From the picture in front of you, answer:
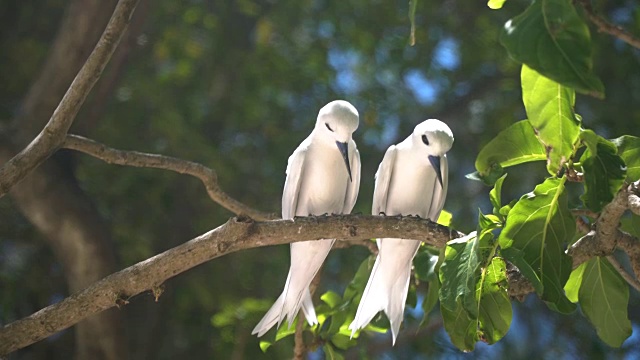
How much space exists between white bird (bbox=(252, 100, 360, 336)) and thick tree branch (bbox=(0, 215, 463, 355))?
0.50m

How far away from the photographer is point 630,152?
1.71 meters

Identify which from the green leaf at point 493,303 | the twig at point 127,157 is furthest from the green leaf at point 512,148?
the twig at point 127,157

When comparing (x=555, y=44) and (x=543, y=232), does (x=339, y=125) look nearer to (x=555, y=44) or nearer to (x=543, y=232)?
(x=543, y=232)

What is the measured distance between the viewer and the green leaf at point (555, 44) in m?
1.21

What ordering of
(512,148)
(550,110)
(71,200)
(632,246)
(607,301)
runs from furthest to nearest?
(71,200), (607,301), (632,246), (512,148), (550,110)

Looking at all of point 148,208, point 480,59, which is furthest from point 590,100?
point 148,208

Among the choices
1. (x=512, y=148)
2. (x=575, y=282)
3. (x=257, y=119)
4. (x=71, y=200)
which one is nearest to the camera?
(x=512, y=148)

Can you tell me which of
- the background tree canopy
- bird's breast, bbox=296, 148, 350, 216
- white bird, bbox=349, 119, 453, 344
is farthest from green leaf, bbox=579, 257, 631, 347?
the background tree canopy

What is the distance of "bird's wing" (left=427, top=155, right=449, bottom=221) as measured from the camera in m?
2.57

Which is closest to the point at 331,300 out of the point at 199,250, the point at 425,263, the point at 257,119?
the point at 425,263

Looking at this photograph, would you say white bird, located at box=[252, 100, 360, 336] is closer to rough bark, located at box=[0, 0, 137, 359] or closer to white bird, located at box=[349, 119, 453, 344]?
white bird, located at box=[349, 119, 453, 344]

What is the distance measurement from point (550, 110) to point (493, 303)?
0.52m

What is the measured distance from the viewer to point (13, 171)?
6.46 ft

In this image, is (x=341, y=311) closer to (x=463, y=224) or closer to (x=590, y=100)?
(x=463, y=224)
